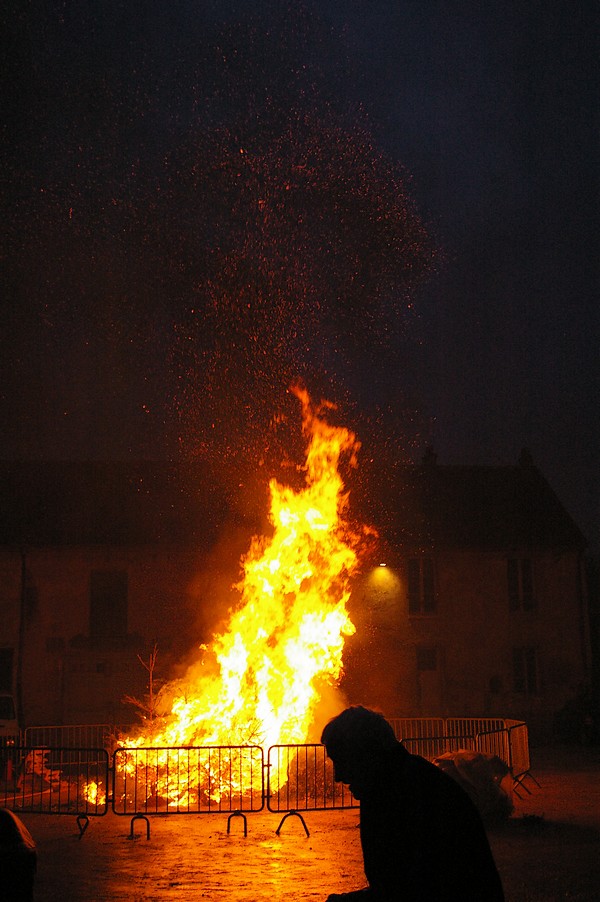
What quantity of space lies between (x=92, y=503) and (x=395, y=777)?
30.3 metres

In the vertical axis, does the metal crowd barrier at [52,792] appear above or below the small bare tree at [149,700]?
below

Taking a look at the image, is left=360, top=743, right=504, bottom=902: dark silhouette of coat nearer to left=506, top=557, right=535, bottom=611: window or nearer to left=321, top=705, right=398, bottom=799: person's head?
left=321, top=705, right=398, bottom=799: person's head

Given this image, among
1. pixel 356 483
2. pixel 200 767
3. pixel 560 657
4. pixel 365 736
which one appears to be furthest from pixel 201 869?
pixel 356 483

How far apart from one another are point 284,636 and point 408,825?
1521 cm

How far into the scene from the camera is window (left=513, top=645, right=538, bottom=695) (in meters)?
29.9

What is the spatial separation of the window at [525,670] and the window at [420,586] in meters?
3.45

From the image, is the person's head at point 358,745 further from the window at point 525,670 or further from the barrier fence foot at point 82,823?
the window at point 525,670

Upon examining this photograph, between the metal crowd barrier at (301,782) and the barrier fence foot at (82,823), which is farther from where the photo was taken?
the metal crowd barrier at (301,782)

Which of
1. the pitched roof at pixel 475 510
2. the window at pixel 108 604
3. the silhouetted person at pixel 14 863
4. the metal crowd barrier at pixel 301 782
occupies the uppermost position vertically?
the pitched roof at pixel 475 510

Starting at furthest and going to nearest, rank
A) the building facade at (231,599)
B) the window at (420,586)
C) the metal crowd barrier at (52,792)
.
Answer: the window at (420,586) → the building facade at (231,599) → the metal crowd barrier at (52,792)

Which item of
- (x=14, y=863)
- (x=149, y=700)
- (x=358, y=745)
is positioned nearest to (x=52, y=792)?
(x=149, y=700)

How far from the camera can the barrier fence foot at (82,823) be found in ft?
40.8

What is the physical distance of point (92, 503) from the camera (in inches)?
1271

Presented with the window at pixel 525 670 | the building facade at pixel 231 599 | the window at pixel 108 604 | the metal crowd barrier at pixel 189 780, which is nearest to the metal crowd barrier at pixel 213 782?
the metal crowd barrier at pixel 189 780
